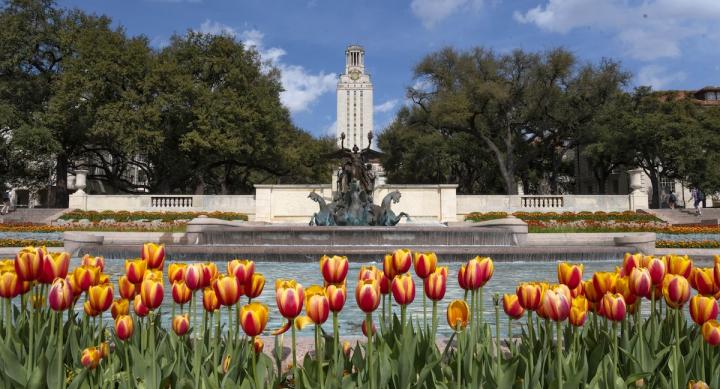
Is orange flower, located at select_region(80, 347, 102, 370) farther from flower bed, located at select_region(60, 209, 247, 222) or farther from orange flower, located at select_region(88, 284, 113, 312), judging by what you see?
flower bed, located at select_region(60, 209, 247, 222)

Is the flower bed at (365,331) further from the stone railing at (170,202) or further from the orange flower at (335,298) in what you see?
the stone railing at (170,202)

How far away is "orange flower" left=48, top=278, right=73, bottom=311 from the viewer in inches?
107

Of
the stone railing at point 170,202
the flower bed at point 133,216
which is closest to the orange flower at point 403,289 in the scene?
the flower bed at point 133,216

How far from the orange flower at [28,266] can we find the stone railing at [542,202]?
36624 millimetres

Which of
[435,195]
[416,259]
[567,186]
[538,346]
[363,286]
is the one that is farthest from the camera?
[567,186]

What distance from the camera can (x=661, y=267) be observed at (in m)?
2.89

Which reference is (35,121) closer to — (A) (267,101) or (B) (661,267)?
(A) (267,101)

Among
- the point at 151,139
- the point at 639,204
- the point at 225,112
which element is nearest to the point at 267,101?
the point at 225,112

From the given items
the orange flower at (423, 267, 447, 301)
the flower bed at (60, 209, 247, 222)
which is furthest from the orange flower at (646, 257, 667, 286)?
the flower bed at (60, 209, 247, 222)

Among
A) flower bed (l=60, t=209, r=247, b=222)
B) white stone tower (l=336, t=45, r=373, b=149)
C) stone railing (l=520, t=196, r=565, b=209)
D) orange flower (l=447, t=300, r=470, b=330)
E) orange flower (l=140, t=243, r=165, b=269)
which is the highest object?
white stone tower (l=336, t=45, r=373, b=149)

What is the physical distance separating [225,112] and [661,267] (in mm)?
39467

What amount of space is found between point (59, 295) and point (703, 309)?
3.15 metres

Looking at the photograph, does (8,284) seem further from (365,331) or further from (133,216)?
(133,216)

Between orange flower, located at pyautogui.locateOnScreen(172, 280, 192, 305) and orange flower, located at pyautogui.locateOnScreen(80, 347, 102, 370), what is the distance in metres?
0.44
